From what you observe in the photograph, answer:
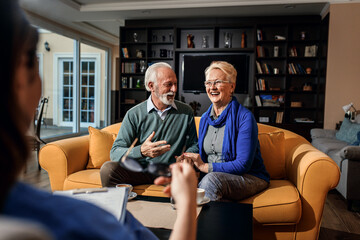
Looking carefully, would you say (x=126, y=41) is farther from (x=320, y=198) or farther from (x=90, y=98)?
(x=320, y=198)

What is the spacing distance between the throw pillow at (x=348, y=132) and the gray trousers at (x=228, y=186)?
2.56 meters

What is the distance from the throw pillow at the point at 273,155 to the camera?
2309 millimetres

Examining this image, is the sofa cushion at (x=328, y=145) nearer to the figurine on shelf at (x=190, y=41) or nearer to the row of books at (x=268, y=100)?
the row of books at (x=268, y=100)

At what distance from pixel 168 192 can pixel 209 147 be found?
148 cm

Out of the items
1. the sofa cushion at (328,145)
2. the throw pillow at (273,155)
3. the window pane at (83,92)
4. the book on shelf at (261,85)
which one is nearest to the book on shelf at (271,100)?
the book on shelf at (261,85)

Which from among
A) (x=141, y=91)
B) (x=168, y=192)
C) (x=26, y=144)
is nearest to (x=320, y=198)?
(x=168, y=192)

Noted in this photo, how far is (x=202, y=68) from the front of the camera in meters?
6.08

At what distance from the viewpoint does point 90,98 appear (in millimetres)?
8383

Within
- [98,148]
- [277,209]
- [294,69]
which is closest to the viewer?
[277,209]

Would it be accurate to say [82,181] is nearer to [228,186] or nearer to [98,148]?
[98,148]

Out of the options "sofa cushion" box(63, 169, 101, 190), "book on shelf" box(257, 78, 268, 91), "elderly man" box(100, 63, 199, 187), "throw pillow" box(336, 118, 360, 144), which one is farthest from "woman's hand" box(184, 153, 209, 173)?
"book on shelf" box(257, 78, 268, 91)

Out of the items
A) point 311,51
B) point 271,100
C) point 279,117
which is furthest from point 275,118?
point 311,51

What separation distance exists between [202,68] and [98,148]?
→ 3.98 metres

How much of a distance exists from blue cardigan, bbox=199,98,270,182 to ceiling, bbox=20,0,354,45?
149 inches
